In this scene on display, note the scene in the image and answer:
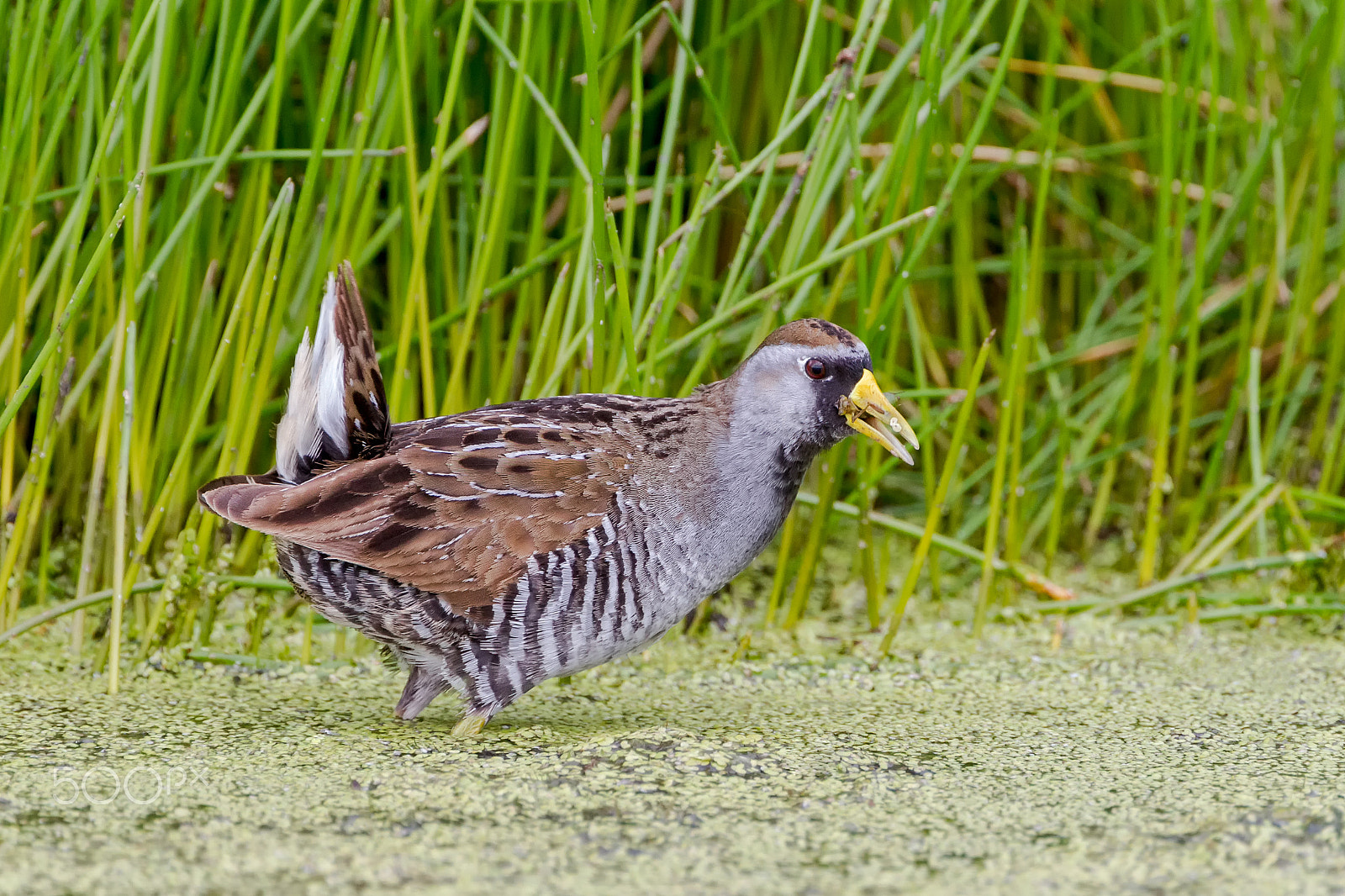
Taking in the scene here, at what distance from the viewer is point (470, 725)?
2303 millimetres

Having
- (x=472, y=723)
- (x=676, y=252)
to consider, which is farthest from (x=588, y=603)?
(x=676, y=252)

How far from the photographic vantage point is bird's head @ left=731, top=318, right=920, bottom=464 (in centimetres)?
230

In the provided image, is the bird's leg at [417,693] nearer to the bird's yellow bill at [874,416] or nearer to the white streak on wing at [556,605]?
the white streak on wing at [556,605]

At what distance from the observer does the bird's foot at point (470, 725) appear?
7.53ft

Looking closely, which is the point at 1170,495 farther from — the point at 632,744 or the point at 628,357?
the point at 632,744

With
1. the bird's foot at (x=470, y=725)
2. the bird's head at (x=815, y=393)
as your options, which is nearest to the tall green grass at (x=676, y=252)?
the bird's head at (x=815, y=393)

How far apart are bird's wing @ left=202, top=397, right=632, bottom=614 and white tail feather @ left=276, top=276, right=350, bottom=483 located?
0.05m

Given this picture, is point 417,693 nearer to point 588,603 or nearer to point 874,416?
point 588,603

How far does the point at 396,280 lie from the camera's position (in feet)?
9.68

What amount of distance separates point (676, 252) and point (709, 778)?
103 centimetres

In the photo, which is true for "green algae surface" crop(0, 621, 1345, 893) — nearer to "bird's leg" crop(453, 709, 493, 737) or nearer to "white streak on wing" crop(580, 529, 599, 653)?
"bird's leg" crop(453, 709, 493, 737)

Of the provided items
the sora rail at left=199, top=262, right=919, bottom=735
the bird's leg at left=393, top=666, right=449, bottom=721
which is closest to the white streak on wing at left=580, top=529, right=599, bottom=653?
the sora rail at left=199, top=262, right=919, bottom=735

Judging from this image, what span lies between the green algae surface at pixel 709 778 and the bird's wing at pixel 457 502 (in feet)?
0.97

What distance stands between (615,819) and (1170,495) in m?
2.06
